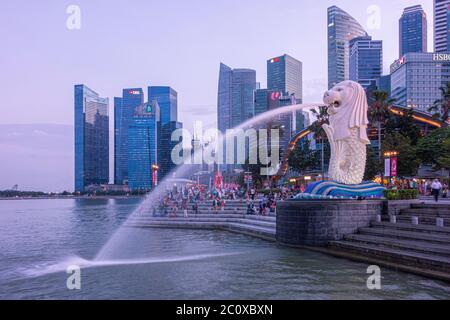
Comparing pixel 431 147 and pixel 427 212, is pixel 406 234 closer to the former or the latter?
pixel 427 212

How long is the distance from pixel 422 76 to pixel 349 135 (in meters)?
167

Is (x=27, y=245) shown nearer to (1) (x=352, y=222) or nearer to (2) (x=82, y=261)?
Result: (2) (x=82, y=261)

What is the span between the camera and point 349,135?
21.0 meters

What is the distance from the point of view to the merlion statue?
21078mm

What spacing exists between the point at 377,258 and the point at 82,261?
1227 centimetres

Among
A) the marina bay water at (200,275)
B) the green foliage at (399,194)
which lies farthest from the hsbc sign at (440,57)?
the marina bay water at (200,275)

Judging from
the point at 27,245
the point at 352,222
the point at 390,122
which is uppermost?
the point at 390,122

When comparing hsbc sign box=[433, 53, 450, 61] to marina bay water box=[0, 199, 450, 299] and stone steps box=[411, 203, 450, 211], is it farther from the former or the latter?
marina bay water box=[0, 199, 450, 299]

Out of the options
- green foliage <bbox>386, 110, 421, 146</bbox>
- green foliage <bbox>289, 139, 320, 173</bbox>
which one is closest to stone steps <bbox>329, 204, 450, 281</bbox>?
green foliage <bbox>386, 110, 421, 146</bbox>

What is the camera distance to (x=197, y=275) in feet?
47.5

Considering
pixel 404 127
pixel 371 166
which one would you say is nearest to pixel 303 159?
pixel 404 127

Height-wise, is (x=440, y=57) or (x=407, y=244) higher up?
(x=440, y=57)

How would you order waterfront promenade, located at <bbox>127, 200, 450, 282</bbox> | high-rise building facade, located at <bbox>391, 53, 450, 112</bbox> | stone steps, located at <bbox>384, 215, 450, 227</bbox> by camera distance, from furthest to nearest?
1. high-rise building facade, located at <bbox>391, 53, 450, 112</bbox>
2. stone steps, located at <bbox>384, 215, 450, 227</bbox>
3. waterfront promenade, located at <bbox>127, 200, 450, 282</bbox>
